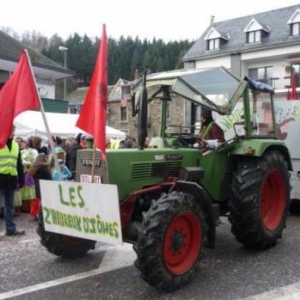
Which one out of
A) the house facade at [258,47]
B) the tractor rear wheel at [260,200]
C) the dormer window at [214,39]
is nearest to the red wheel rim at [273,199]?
the tractor rear wheel at [260,200]

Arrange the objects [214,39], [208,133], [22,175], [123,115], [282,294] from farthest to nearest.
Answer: [123,115], [214,39], [22,175], [208,133], [282,294]

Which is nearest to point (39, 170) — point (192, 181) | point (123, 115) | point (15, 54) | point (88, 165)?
point (88, 165)

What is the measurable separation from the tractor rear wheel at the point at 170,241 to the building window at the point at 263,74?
3266 centimetres

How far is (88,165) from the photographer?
5.22 meters

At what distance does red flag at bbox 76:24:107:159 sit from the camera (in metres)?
4.71

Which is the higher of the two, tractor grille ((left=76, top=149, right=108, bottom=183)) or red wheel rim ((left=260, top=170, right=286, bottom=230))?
tractor grille ((left=76, top=149, right=108, bottom=183))

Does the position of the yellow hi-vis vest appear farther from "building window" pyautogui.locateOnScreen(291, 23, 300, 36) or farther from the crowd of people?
"building window" pyautogui.locateOnScreen(291, 23, 300, 36)

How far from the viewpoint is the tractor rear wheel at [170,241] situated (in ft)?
14.5

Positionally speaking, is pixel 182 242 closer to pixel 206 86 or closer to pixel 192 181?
pixel 192 181

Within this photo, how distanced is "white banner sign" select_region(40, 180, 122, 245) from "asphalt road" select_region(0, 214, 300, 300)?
1.85ft

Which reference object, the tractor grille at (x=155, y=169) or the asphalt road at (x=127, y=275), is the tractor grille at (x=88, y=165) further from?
the asphalt road at (x=127, y=275)

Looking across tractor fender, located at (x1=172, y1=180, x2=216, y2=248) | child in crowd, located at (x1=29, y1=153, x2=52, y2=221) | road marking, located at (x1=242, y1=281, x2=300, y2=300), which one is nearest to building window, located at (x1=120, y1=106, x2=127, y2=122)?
child in crowd, located at (x1=29, y1=153, x2=52, y2=221)

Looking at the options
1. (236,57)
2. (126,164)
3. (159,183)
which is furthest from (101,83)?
→ (236,57)

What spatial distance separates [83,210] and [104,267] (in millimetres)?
1127
